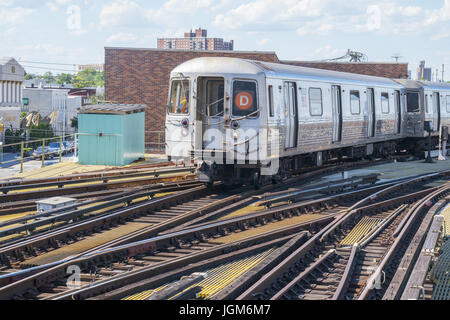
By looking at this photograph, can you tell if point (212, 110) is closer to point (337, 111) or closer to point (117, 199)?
point (117, 199)

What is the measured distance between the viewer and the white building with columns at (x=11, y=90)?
219 ft

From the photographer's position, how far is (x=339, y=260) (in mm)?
9484

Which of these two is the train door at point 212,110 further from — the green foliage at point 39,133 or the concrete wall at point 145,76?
the green foliage at point 39,133

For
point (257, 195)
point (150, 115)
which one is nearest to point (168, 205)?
point (257, 195)

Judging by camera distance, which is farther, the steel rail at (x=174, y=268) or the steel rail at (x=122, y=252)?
the steel rail at (x=122, y=252)

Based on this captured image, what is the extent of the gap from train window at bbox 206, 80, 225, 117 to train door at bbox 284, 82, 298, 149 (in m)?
1.63

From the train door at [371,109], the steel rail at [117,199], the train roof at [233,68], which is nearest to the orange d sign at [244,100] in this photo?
the train roof at [233,68]

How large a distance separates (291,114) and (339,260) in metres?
6.54

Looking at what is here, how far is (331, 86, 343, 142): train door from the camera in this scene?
59.6 ft

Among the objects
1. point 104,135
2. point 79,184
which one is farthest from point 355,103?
point 79,184

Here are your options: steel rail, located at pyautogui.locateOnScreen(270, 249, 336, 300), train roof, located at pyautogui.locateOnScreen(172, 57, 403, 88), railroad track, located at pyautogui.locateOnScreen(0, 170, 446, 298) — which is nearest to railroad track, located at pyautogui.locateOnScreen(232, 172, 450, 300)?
steel rail, located at pyautogui.locateOnScreen(270, 249, 336, 300)

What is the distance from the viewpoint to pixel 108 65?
106ft

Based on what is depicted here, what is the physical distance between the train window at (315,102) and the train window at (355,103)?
103 inches
